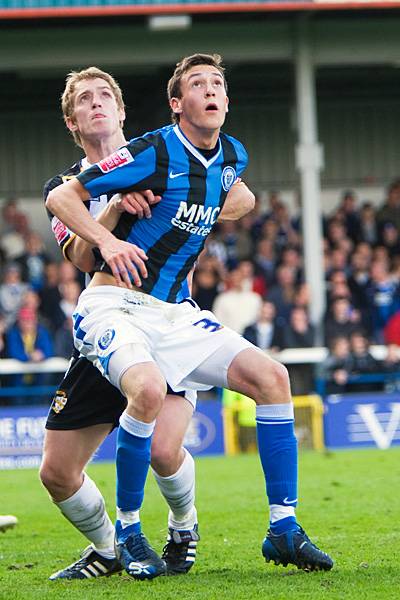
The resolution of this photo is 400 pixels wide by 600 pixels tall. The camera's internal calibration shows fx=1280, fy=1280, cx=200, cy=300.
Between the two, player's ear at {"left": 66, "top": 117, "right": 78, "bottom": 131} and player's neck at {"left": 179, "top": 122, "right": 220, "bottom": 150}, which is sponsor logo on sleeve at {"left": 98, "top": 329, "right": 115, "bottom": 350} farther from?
player's ear at {"left": 66, "top": 117, "right": 78, "bottom": 131}

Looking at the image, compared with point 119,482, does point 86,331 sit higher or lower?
higher

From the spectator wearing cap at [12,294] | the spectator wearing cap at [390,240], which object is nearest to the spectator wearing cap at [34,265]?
the spectator wearing cap at [12,294]

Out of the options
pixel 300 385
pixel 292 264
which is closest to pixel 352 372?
pixel 300 385

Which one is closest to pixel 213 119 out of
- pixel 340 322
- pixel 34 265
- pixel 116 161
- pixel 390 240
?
pixel 116 161

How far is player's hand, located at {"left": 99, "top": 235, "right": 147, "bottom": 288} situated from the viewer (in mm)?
5852

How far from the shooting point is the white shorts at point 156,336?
19.4 ft

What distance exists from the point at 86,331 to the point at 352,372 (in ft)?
38.3

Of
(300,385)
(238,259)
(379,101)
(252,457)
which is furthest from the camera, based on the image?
(379,101)

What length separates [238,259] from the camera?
1906 centimetres

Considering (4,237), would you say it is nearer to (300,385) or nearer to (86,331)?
(300,385)

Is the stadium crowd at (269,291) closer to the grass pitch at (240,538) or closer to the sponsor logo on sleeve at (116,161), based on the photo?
the grass pitch at (240,538)

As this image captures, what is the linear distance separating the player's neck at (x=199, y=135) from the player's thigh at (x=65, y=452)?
147cm

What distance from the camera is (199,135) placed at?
20.2 feet

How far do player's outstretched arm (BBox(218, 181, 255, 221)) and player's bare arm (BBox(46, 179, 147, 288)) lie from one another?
76 cm
